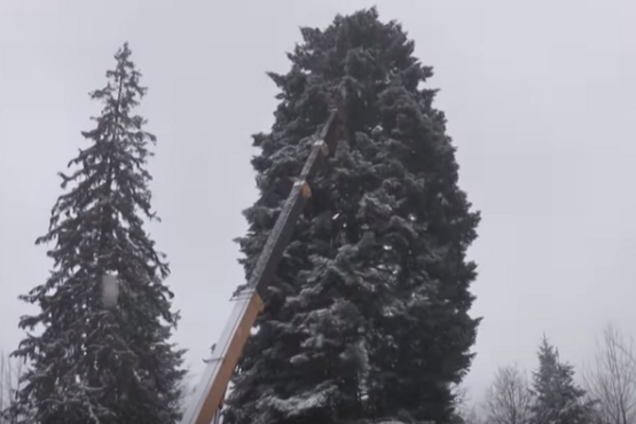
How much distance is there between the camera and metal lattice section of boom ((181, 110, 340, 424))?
490 inches

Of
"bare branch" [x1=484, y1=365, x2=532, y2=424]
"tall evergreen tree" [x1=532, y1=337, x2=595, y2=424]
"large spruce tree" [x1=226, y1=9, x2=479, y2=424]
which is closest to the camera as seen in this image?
"large spruce tree" [x1=226, y1=9, x2=479, y2=424]

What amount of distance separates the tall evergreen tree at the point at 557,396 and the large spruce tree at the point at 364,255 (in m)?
19.9

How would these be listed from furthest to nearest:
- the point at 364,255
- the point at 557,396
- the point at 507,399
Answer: the point at 507,399 → the point at 557,396 → the point at 364,255

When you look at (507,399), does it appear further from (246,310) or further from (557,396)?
(246,310)

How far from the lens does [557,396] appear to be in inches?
1378

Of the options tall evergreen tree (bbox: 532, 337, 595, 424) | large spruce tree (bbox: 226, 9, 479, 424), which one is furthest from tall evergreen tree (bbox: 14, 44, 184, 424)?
tall evergreen tree (bbox: 532, 337, 595, 424)

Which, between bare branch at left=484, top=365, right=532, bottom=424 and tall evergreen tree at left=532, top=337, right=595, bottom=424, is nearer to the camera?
tall evergreen tree at left=532, top=337, right=595, bottom=424

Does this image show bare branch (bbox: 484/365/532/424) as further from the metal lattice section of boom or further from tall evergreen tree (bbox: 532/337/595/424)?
the metal lattice section of boom

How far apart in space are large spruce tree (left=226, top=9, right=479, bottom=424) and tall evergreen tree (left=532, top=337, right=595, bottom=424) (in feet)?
65.3

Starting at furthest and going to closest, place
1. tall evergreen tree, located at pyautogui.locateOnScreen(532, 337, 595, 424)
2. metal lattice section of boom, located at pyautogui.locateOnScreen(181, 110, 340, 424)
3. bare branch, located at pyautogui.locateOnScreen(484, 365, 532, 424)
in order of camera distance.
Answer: bare branch, located at pyautogui.locateOnScreen(484, 365, 532, 424) < tall evergreen tree, located at pyautogui.locateOnScreen(532, 337, 595, 424) < metal lattice section of boom, located at pyautogui.locateOnScreen(181, 110, 340, 424)

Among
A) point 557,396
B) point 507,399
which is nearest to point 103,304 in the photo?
point 557,396

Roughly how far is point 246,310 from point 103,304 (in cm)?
575

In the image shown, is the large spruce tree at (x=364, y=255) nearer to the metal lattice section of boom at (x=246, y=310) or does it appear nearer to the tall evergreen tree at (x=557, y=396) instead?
the metal lattice section of boom at (x=246, y=310)

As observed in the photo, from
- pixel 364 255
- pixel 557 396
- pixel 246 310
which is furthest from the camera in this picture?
pixel 557 396
